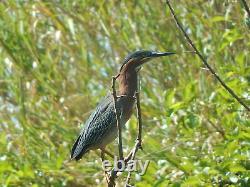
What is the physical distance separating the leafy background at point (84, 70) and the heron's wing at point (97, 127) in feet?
1.27

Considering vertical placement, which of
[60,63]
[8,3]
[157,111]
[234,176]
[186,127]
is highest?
[8,3]

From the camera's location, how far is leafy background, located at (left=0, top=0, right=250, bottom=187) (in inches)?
176

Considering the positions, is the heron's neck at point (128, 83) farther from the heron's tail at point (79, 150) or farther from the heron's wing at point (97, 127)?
the heron's tail at point (79, 150)

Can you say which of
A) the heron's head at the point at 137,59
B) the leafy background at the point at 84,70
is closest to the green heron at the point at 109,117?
the heron's head at the point at 137,59

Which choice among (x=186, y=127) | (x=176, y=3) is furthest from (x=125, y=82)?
(x=176, y=3)

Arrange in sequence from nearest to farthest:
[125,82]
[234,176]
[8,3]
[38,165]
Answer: [234,176] < [125,82] < [38,165] < [8,3]

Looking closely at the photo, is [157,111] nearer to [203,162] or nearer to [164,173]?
[164,173]

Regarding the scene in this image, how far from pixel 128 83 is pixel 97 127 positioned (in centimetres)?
29

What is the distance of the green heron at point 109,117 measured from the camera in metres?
3.79

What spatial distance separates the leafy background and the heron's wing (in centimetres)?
39

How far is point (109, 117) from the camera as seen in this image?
155 inches

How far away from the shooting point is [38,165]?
4.59 metres

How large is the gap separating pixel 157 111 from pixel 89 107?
1.62 feet

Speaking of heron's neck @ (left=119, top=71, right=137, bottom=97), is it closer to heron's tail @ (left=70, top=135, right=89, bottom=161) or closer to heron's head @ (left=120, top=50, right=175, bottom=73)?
heron's head @ (left=120, top=50, right=175, bottom=73)
